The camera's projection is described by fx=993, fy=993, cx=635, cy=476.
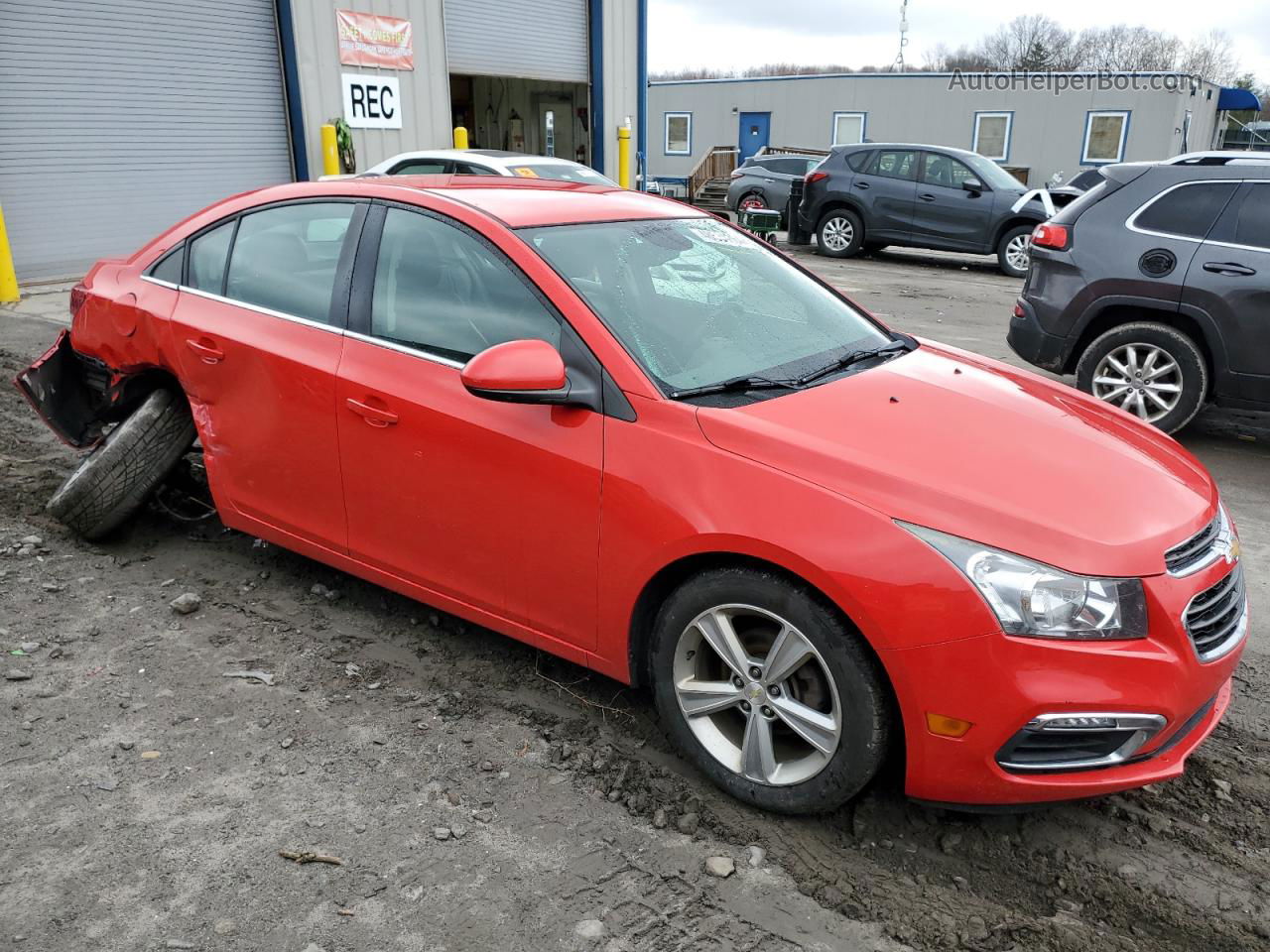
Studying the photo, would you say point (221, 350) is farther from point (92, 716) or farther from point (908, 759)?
point (908, 759)

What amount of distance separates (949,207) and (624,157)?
7.00 metres

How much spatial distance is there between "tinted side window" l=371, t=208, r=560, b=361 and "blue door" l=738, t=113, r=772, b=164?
99.8ft

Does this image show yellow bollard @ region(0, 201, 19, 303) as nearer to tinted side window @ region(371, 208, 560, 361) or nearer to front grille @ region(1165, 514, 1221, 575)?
tinted side window @ region(371, 208, 560, 361)

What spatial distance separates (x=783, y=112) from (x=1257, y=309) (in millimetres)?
27794

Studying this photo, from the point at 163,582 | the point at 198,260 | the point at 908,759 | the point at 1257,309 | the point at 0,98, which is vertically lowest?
the point at 163,582

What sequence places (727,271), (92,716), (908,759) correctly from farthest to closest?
1. (727,271)
2. (92,716)
3. (908,759)

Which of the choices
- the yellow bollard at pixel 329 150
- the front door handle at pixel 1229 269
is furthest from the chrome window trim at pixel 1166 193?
the yellow bollard at pixel 329 150

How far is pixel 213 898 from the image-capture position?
2.40 metres

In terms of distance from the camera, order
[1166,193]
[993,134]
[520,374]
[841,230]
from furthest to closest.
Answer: [993,134] → [841,230] → [1166,193] → [520,374]

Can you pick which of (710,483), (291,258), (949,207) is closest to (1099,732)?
(710,483)

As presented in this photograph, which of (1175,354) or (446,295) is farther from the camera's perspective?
(1175,354)

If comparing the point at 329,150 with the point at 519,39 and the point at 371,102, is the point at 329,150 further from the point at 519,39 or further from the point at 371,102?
the point at 519,39

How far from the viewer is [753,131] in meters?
32.2

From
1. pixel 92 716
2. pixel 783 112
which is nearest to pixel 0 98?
pixel 92 716
